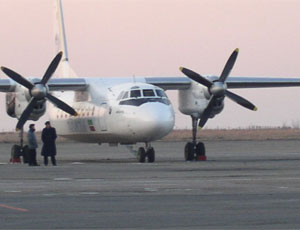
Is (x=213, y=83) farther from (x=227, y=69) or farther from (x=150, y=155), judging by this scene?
(x=150, y=155)

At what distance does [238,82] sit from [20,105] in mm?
9493

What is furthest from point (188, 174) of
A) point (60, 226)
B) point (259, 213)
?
point (60, 226)

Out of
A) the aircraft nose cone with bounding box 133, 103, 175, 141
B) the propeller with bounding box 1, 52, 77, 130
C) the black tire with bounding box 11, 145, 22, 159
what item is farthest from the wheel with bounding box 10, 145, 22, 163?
the aircraft nose cone with bounding box 133, 103, 175, 141

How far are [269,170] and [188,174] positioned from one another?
2.93 m

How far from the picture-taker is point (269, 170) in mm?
25438

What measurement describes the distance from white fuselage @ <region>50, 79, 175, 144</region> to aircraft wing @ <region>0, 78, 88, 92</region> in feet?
1.31

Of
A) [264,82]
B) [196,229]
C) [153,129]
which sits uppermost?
[264,82]

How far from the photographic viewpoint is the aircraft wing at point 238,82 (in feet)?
122

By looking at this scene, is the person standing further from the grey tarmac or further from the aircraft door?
the grey tarmac

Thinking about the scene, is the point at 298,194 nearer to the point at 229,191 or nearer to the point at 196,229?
the point at 229,191

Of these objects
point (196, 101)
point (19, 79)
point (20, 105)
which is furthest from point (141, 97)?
point (20, 105)

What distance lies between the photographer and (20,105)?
35.5 metres

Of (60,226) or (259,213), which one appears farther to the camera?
Result: (259,213)

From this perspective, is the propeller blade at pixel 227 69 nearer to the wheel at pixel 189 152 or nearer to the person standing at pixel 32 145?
the wheel at pixel 189 152
